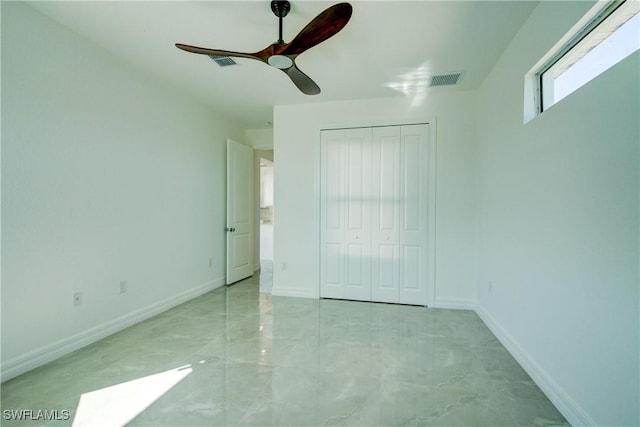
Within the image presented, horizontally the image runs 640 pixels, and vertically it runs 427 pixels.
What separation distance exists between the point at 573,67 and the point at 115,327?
400 cm

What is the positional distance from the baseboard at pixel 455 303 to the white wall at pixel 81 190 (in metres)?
3.10

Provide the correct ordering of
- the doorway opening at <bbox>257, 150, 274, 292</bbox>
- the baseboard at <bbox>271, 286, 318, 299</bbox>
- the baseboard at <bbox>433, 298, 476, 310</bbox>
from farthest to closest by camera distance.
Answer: the doorway opening at <bbox>257, 150, 274, 292</bbox>
the baseboard at <bbox>271, 286, 318, 299</bbox>
the baseboard at <bbox>433, 298, 476, 310</bbox>

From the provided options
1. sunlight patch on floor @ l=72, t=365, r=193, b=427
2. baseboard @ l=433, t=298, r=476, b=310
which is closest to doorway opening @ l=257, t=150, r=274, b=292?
baseboard @ l=433, t=298, r=476, b=310

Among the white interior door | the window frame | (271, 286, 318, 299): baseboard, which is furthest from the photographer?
the white interior door

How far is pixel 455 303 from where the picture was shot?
333 cm

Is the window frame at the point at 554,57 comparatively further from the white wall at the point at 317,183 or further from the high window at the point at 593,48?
the white wall at the point at 317,183

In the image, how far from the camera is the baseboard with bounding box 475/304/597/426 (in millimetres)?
1468

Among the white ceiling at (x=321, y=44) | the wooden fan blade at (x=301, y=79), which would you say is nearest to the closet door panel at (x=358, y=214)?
the white ceiling at (x=321, y=44)

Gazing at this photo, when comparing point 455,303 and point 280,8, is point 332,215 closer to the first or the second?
point 455,303

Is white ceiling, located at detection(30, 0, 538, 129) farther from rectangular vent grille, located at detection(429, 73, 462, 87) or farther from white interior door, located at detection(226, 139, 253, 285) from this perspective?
white interior door, located at detection(226, 139, 253, 285)

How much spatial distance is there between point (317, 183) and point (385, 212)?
0.95m

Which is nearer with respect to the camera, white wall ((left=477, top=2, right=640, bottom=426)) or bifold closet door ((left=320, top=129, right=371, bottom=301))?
white wall ((left=477, top=2, right=640, bottom=426))

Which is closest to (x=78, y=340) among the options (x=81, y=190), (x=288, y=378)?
(x=81, y=190)

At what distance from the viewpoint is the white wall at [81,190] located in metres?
1.90
